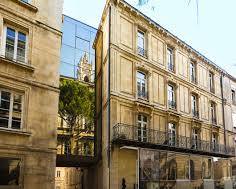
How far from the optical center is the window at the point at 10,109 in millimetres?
12688

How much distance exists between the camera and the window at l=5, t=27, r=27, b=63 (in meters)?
13.4

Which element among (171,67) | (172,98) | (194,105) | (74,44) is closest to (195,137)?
(194,105)

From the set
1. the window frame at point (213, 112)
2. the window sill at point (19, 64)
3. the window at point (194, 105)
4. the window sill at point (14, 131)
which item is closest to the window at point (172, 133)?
the window at point (194, 105)

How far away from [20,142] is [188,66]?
53.1 feet

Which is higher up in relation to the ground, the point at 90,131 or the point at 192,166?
the point at 90,131

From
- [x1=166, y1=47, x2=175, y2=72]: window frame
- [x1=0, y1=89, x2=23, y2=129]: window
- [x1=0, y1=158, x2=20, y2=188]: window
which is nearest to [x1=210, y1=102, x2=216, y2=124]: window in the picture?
[x1=166, y1=47, x2=175, y2=72]: window frame

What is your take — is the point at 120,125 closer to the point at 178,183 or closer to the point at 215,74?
the point at 178,183

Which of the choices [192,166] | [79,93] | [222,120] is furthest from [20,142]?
[222,120]

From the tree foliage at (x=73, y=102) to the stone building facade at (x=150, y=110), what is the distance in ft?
17.3

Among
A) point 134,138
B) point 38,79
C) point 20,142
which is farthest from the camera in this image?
point 134,138

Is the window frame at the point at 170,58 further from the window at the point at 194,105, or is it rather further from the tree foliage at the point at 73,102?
the tree foliage at the point at 73,102

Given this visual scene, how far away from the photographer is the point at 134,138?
60.9ft

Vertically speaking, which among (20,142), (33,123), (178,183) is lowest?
(178,183)

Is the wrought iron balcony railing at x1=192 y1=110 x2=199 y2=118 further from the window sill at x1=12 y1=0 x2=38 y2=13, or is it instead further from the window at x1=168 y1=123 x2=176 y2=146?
the window sill at x1=12 y1=0 x2=38 y2=13
